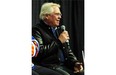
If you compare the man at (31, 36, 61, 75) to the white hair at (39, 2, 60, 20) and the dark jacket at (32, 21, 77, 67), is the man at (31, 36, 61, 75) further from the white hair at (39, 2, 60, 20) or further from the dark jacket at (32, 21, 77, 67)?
the white hair at (39, 2, 60, 20)

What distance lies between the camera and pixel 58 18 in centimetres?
242

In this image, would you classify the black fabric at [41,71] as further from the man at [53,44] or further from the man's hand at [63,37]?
the man's hand at [63,37]

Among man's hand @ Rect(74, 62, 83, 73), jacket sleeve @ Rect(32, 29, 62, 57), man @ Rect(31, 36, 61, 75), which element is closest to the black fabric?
man @ Rect(31, 36, 61, 75)

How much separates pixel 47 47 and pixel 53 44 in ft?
0.18

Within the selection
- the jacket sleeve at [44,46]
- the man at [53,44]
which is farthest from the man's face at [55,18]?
the jacket sleeve at [44,46]

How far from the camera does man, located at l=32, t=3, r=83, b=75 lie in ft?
7.73

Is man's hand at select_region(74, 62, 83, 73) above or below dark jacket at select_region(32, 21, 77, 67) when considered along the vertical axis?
below

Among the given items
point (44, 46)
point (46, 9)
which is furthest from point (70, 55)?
point (46, 9)

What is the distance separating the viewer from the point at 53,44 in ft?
7.84
